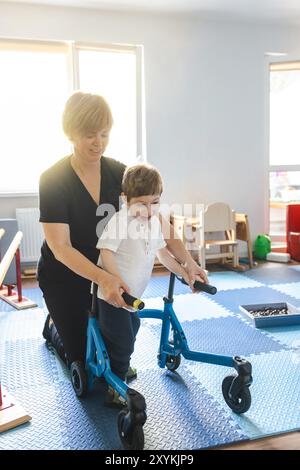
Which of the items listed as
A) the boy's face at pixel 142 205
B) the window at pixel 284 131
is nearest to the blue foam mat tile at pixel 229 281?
the window at pixel 284 131

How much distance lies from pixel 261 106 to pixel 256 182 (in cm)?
79

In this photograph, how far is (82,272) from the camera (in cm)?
148

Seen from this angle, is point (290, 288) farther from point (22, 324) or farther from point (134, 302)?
point (134, 302)

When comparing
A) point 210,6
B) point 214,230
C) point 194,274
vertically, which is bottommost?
point 214,230

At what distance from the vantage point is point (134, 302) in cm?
129

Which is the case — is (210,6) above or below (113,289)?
above

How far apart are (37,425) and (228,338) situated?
3.86 ft

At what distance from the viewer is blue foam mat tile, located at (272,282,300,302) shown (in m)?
3.26

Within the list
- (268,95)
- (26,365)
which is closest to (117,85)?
(268,95)

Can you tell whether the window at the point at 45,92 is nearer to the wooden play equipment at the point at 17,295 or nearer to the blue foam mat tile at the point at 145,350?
the wooden play equipment at the point at 17,295

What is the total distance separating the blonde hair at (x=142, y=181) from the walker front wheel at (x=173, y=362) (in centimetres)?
85

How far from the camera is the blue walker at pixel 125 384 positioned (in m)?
1.40

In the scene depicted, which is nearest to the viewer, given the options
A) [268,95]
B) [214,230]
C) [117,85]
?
[214,230]

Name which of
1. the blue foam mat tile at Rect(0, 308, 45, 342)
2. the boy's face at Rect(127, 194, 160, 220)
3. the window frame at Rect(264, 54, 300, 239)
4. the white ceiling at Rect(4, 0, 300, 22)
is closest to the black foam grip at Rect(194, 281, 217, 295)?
the boy's face at Rect(127, 194, 160, 220)
